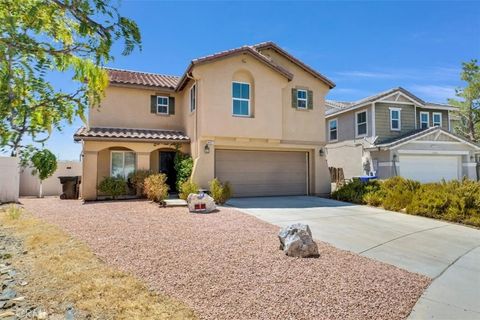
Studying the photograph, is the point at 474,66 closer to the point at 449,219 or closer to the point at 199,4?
the point at 449,219

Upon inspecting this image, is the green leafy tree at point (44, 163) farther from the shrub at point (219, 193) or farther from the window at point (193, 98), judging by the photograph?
the window at point (193, 98)

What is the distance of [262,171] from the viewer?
17469 mm

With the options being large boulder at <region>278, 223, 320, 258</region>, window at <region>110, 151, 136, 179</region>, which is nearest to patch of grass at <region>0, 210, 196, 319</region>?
large boulder at <region>278, 223, 320, 258</region>

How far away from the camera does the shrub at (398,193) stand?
13359 mm

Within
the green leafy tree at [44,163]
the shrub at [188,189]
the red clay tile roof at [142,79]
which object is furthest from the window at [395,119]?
the green leafy tree at [44,163]

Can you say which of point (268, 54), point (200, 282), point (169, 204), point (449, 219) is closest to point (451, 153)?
point (449, 219)

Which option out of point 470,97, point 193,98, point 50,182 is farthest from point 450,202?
point 470,97

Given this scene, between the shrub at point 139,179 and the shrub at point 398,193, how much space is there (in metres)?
12.2

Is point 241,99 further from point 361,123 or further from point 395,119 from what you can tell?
point 395,119

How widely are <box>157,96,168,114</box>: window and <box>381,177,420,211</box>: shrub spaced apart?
43.8 ft

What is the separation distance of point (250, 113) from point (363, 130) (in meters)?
12.0

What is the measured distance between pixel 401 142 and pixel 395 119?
9.44 feet

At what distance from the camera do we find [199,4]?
7.87 m

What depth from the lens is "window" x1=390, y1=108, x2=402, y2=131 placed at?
76.6 feet
